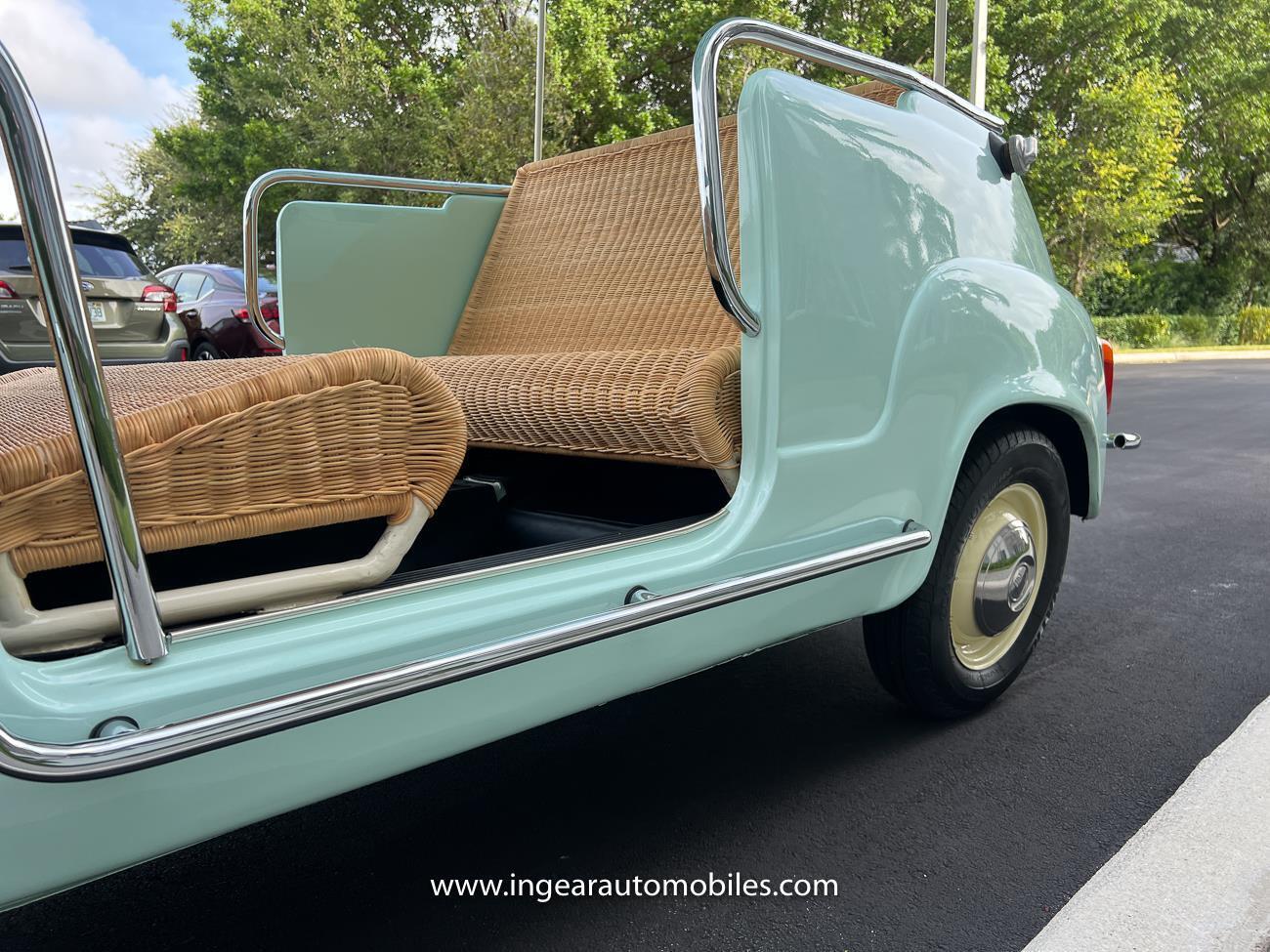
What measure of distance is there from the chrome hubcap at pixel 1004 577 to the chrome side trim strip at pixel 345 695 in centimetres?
73

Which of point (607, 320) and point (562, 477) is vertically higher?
point (607, 320)

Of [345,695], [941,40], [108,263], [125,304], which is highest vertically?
[941,40]

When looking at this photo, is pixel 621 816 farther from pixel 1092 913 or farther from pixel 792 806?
pixel 1092 913

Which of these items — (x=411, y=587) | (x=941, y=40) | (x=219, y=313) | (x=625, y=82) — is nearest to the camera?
(x=411, y=587)

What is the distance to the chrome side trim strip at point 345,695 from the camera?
99 cm

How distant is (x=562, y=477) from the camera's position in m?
2.38

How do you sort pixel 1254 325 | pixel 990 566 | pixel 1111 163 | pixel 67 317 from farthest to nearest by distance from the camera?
1. pixel 1254 325
2. pixel 1111 163
3. pixel 990 566
4. pixel 67 317

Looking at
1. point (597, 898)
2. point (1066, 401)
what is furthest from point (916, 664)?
point (597, 898)

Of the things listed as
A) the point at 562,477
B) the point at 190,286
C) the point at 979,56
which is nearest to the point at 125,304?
the point at 190,286

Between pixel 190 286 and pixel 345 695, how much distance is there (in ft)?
36.0

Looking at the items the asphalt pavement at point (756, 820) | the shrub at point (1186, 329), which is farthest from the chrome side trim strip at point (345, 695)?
the shrub at point (1186, 329)

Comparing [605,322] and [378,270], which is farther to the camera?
[378,270]

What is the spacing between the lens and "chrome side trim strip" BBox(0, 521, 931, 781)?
0.99 metres

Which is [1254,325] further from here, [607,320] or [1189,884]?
[1189,884]
